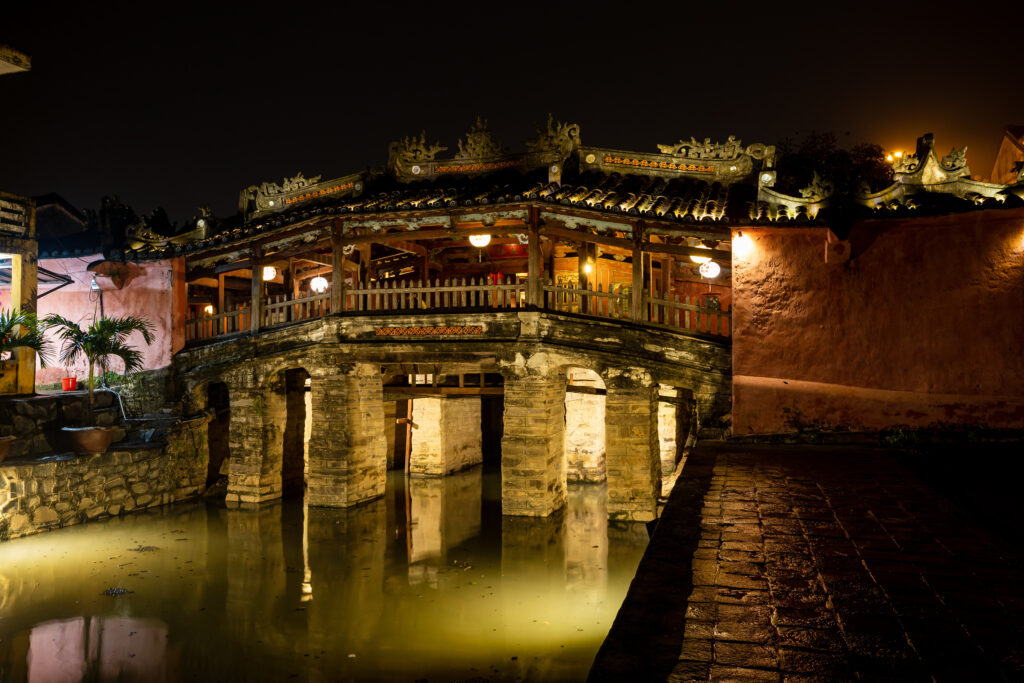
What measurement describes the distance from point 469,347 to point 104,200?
1196cm

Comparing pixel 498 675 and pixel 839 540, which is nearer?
pixel 839 540

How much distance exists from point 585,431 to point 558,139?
7950 millimetres

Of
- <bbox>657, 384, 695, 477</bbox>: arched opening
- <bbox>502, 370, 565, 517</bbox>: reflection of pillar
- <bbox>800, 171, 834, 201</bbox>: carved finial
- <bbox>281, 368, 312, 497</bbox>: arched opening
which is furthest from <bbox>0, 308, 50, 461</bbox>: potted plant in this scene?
<bbox>800, 171, 834, 201</bbox>: carved finial

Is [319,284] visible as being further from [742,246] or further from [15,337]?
[742,246]

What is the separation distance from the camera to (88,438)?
13758 millimetres

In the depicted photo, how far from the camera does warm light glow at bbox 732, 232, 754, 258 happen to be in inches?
470

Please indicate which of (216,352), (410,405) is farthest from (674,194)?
(216,352)

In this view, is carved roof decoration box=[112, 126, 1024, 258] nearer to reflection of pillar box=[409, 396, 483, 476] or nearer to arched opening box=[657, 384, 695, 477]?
arched opening box=[657, 384, 695, 477]

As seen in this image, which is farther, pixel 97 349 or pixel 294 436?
pixel 294 436

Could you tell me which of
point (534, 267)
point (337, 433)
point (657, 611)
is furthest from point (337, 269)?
point (657, 611)

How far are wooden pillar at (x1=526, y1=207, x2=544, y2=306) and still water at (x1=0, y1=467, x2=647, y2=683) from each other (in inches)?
186

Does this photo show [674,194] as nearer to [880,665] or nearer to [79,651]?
[880,665]

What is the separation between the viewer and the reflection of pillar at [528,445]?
1369 cm

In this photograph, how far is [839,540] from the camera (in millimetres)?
5668
